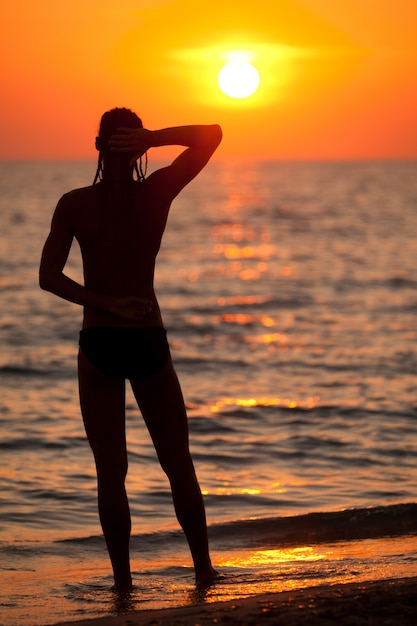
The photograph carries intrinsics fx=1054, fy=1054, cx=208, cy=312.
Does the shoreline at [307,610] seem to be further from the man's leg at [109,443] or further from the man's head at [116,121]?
the man's head at [116,121]

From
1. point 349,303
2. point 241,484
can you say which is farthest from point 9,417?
point 349,303

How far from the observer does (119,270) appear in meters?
4.48

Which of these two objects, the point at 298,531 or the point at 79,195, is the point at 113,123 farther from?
the point at 298,531

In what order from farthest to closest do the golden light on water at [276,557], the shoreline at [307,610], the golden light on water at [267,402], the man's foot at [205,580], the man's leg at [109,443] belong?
the golden light on water at [267,402] < the golden light on water at [276,557] < the man's foot at [205,580] < the man's leg at [109,443] < the shoreline at [307,610]

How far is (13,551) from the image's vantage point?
6.05 meters

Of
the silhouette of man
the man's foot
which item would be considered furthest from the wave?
the silhouette of man

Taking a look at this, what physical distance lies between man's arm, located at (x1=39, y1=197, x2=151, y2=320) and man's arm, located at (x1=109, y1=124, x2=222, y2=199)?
0.37 m

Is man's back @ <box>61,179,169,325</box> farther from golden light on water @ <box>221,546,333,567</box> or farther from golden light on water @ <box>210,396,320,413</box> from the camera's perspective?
golden light on water @ <box>210,396,320,413</box>

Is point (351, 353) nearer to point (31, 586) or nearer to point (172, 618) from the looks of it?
point (31, 586)

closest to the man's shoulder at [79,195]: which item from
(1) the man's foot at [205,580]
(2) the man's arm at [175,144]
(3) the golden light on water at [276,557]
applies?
(2) the man's arm at [175,144]

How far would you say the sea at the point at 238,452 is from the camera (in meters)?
5.41

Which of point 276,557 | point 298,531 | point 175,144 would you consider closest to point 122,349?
point 175,144

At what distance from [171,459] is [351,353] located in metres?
10.4

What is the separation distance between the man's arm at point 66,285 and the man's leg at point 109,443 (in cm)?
27
